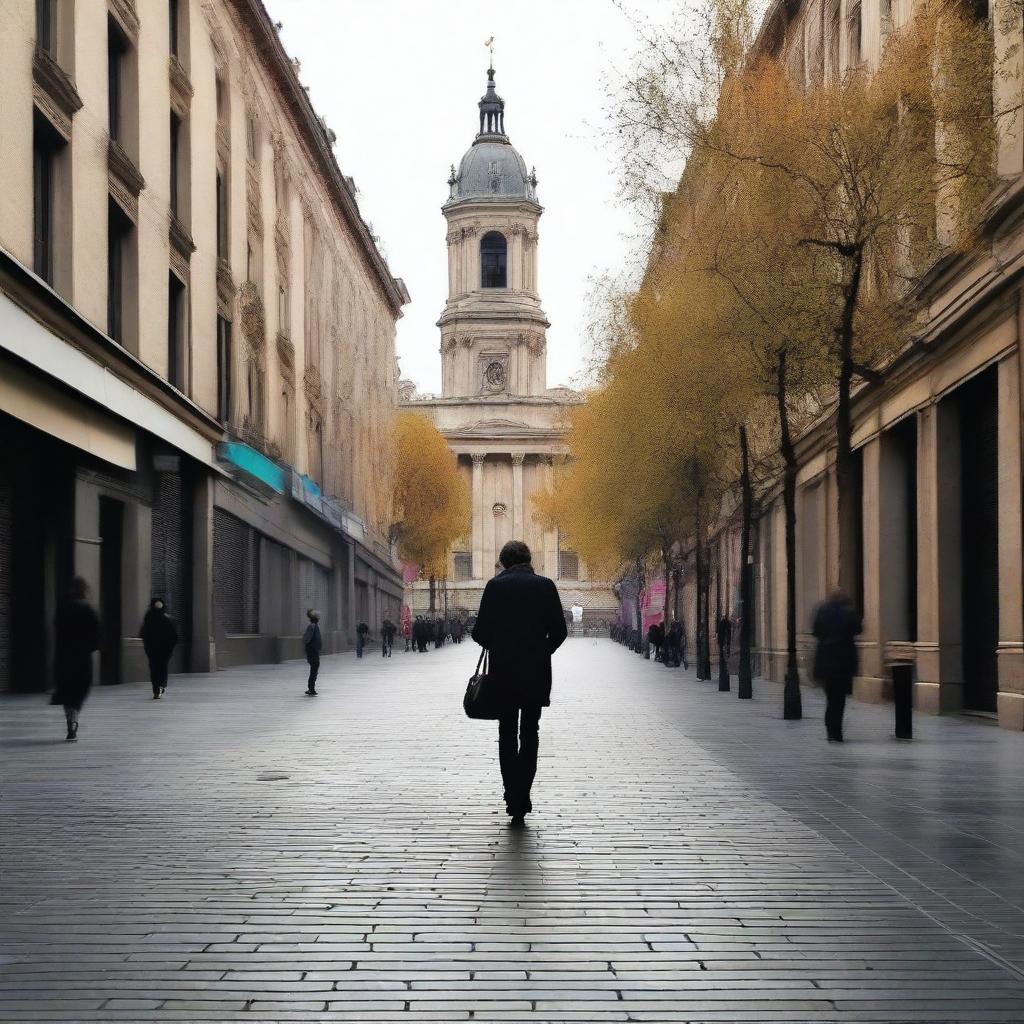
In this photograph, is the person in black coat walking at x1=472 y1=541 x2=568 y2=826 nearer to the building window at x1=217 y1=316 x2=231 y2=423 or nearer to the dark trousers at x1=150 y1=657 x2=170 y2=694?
the dark trousers at x1=150 y1=657 x2=170 y2=694

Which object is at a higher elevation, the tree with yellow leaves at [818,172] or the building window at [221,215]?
the building window at [221,215]

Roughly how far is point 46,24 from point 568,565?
90.7 m

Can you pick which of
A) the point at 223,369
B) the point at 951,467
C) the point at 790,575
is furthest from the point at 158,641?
the point at 223,369

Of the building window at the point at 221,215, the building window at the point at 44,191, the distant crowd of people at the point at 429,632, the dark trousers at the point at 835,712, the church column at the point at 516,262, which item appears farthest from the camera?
the church column at the point at 516,262

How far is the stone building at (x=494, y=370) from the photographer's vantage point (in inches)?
4163

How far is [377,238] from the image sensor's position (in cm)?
6047

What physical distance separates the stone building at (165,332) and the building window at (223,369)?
0.07 metres

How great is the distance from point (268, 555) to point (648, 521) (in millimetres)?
9728

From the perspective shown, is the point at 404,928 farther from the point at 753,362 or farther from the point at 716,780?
the point at 753,362

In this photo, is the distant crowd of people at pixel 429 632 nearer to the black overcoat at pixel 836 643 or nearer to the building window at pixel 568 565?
the building window at pixel 568 565

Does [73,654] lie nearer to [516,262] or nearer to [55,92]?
[55,92]

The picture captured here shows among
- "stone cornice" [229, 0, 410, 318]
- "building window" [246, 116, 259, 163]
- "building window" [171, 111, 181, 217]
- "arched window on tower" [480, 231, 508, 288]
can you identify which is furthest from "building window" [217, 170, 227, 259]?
"arched window on tower" [480, 231, 508, 288]

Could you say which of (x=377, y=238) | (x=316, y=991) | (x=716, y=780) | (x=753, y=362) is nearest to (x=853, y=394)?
(x=753, y=362)

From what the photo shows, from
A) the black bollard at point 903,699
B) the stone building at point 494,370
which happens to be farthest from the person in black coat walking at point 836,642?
the stone building at point 494,370
